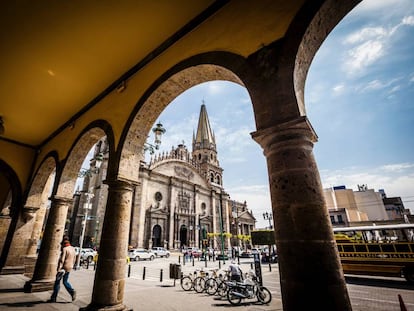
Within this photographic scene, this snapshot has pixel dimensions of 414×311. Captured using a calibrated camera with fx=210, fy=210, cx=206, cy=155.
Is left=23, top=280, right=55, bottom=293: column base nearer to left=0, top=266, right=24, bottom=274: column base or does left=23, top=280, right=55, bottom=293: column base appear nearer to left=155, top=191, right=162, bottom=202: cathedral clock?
left=0, top=266, right=24, bottom=274: column base

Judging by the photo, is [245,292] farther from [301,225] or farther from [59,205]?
[59,205]

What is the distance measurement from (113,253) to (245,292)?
467 centimetres

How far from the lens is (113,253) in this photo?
398cm

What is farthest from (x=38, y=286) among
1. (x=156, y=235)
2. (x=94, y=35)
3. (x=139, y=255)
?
(x=156, y=235)

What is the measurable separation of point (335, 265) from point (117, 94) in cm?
563

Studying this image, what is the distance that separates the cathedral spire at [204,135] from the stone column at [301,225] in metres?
42.8

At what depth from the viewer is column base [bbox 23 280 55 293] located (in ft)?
18.8

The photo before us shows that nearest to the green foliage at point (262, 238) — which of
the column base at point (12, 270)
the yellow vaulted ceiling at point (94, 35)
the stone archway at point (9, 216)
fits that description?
the yellow vaulted ceiling at point (94, 35)

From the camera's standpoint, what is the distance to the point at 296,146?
229cm

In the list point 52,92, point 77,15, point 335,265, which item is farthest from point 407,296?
point 52,92

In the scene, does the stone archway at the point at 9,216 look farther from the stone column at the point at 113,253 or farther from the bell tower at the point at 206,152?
the bell tower at the point at 206,152

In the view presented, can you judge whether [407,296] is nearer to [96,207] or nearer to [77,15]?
[77,15]

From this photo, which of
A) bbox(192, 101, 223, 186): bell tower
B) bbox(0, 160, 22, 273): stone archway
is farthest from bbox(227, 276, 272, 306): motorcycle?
bbox(192, 101, 223, 186): bell tower

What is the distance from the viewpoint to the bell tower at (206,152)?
144 ft
